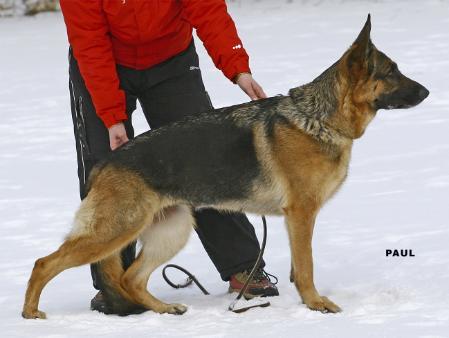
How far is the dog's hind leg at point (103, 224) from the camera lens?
4.57 meters

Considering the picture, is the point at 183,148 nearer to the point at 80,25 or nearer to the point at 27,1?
the point at 80,25

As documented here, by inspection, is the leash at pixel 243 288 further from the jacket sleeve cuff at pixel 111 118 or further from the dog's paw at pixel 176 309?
the jacket sleeve cuff at pixel 111 118

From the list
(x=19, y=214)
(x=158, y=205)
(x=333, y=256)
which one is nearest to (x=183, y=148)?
(x=158, y=205)

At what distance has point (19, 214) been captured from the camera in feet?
22.2

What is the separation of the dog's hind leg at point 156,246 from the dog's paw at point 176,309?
75mm

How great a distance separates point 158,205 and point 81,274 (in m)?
1.21

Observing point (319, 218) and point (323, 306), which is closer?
point (323, 306)

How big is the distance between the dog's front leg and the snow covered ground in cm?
8

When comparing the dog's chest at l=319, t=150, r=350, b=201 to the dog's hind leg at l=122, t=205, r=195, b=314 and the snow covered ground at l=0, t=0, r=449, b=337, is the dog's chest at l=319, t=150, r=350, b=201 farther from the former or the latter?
the dog's hind leg at l=122, t=205, r=195, b=314

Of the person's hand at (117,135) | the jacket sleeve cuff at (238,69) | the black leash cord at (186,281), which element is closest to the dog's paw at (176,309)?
the black leash cord at (186,281)

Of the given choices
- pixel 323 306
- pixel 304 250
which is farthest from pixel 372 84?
pixel 323 306

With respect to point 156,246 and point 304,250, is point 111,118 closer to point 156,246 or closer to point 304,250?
point 156,246

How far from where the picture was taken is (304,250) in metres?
4.58

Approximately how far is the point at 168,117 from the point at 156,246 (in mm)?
679
